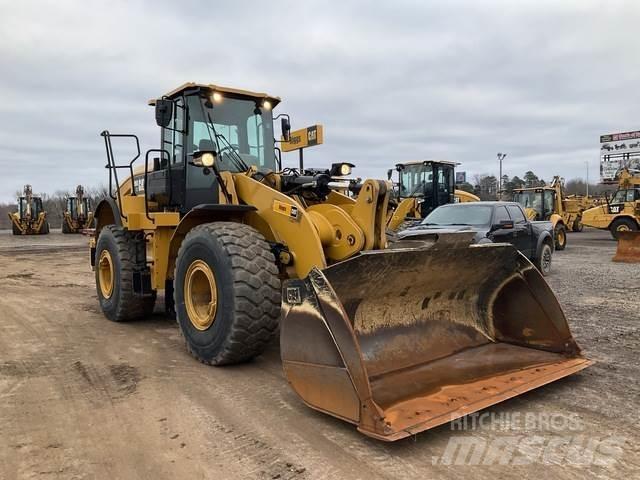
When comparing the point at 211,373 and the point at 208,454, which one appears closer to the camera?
the point at 208,454

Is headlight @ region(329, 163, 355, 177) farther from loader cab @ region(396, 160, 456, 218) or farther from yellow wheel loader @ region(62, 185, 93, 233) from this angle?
yellow wheel loader @ region(62, 185, 93, 233)

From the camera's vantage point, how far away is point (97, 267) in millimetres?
7293

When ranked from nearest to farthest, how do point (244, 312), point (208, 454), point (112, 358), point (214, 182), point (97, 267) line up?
point (208, 454), point (244, 312), point (112, 358), point (214, 182), point (97, 267)

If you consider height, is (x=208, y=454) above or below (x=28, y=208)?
below

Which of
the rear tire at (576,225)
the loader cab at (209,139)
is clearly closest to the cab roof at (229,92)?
the loader cab at (209,139)

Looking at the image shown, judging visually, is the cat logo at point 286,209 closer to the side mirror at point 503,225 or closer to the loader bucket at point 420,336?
the loader bucket at point 420,336

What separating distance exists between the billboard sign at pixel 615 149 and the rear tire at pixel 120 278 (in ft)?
188

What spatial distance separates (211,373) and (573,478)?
9.51ft

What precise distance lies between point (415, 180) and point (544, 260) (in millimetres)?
6901

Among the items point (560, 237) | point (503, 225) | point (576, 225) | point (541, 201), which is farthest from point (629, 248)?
point (576, 225)

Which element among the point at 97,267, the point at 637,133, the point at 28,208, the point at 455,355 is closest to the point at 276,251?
the point at 455,355

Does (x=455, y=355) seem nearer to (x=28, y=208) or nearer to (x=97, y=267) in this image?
(x=97, y=267)

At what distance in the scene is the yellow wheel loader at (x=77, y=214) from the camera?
34500 millimetres

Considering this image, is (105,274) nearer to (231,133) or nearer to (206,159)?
(231,133)
